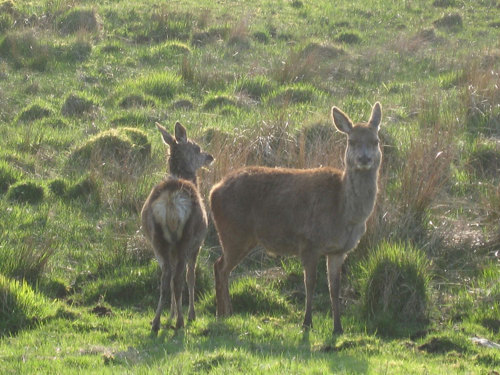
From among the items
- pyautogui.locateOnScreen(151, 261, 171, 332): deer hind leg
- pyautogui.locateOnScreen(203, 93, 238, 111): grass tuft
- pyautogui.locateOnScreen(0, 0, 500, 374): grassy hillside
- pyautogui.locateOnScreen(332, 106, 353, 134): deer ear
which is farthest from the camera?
pyautogui.locateOnScreen(203, 93, 238, 111): grass tuft

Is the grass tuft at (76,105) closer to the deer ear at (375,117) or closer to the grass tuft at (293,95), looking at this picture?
the grass tuft at (293,95)

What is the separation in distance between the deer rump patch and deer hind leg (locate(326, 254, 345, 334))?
1.62m

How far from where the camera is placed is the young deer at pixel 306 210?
28.6 feet

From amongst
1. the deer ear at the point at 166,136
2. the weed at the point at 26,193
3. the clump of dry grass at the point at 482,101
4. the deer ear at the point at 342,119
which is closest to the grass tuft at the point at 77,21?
the weed at the point at 26,193

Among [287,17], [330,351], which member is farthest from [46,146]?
[287,17]

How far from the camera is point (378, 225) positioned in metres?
10.2

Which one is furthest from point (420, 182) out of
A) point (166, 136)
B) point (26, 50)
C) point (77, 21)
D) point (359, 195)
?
point (77, 21)

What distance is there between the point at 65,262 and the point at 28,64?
26.5 feet

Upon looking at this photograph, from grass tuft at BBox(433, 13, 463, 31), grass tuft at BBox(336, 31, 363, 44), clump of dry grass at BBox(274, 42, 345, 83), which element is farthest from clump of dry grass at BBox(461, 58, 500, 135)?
grass tuft at BBox(433, 13, 463, 31)

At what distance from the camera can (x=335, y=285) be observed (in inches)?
351

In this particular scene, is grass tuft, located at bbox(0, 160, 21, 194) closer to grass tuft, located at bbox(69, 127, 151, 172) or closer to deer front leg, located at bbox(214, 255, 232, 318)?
grass tuft, located at bbox(69, 127, 151, 172)

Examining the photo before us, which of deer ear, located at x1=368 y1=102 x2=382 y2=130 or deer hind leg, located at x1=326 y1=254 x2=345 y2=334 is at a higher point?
deer ear, located at x1=368 y1=102 x2=382 y2=130

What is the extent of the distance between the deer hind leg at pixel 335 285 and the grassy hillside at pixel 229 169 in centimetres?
13

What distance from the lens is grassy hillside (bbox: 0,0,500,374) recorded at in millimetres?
8016
